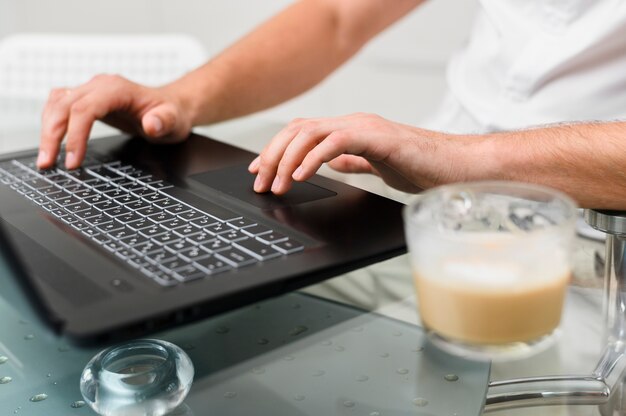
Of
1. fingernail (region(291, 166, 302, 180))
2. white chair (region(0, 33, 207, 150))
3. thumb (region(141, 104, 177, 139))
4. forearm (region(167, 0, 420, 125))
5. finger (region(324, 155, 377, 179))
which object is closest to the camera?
fingernail (region(291, 166, 302, 180))

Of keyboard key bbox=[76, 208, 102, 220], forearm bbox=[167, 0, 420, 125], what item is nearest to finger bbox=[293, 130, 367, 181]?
keyboard key bbox=[76, 208, 102, 220]

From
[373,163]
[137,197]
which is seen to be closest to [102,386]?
[137,197]

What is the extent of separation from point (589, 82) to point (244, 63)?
55 centimetres

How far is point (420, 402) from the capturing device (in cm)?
66

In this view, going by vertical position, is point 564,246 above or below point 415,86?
Result: above

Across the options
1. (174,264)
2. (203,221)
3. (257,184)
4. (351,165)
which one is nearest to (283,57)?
(351,165)

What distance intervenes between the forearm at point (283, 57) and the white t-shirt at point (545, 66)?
263 mm

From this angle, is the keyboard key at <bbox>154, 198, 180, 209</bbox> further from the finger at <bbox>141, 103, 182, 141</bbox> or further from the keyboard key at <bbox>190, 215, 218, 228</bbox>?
the finger at <bbox>141, 103, 182, 141</bbox>

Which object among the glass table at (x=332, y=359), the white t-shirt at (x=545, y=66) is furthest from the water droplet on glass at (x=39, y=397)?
the white t-shirt at (x=545, y=66)

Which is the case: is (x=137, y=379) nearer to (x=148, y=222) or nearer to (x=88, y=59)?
(x=148, y=222)

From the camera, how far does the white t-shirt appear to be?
3.68 ft

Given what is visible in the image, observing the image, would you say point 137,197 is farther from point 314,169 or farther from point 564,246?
point 564,246

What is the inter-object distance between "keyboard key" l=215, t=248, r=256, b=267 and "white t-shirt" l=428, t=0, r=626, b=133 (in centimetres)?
68

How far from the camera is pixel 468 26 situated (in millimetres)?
2566
